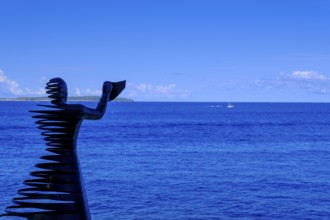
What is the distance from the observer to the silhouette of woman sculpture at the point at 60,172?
335 inches

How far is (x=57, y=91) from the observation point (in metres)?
8.58

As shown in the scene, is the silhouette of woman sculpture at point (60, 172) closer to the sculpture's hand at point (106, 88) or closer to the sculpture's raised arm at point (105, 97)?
the sculpture's raised arm at point (105, 97)

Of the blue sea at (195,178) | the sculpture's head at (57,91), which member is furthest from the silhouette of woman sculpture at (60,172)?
the blue sea at (195,178)

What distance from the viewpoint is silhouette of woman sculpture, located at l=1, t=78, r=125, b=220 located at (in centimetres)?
851

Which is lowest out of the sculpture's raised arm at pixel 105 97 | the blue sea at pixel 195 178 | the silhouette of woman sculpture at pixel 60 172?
the blue sea at pixel 195 178

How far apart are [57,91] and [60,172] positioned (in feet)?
4.39

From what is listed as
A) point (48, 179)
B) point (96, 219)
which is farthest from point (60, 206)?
point (96, 219)

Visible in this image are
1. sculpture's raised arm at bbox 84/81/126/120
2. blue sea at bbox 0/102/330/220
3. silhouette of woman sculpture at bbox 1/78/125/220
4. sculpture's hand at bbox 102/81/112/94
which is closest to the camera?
silhouette of woman sculpture at bbox 1/78/125/220

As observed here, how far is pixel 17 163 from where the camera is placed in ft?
152

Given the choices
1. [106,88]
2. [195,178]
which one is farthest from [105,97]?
[195,178]

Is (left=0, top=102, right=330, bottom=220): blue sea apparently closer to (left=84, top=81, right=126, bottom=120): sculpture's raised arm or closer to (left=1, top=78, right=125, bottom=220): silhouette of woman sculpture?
(left=84, top=81, right=126, bottom=120): sculpture's raised arm

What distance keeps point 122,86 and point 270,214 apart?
65.3ft

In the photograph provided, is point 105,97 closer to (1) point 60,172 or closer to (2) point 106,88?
(2) point 106,88

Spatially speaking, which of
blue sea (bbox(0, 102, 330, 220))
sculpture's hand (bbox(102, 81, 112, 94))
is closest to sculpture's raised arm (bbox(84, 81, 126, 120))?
sculpture's hand (bbox(102, 81, 112, 94))
